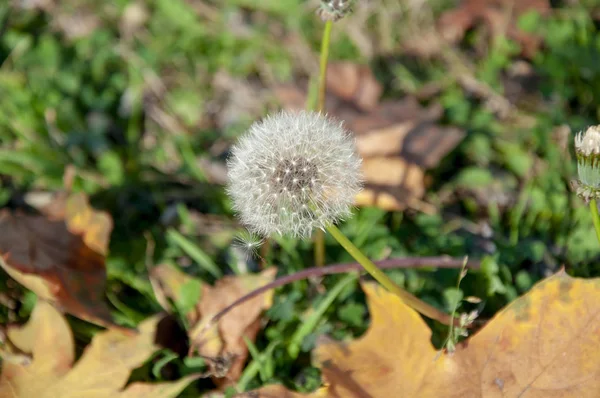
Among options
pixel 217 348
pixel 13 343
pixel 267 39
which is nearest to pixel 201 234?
pixel 217 348

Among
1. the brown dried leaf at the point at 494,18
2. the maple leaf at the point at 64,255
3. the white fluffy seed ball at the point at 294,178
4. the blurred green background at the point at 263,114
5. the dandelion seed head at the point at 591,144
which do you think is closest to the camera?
the dandelion seed head at the point at 591,144

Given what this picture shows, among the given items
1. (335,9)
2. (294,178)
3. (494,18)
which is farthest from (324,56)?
(494,18)

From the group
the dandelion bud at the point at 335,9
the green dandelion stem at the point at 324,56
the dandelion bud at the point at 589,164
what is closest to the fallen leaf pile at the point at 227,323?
the green dandelion stem at the point at 324,56

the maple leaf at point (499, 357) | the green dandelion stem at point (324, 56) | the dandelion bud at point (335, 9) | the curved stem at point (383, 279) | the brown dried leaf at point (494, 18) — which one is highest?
the brown dried leaf at point (494, 18)

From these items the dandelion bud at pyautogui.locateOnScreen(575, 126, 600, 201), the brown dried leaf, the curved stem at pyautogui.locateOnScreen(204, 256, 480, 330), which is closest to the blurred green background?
the brown dried leaf

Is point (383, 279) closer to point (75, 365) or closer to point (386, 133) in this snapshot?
point (75, 365)

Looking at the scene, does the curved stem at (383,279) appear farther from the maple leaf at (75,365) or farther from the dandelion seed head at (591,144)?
the maple leaf at (75,365)

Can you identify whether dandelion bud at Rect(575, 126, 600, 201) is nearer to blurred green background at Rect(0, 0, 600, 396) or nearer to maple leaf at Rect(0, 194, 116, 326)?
blurred green background at Rect(0, 0, 600, 396)
